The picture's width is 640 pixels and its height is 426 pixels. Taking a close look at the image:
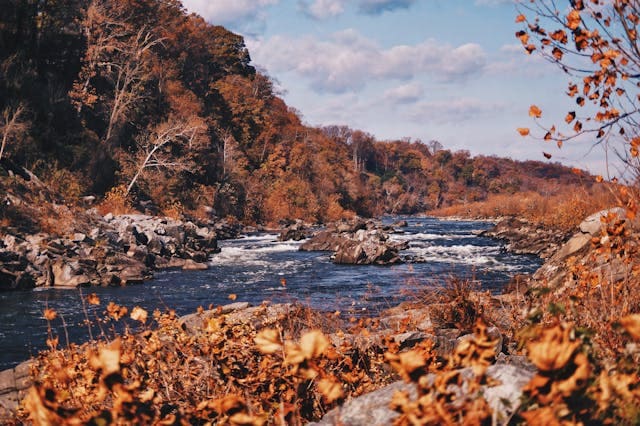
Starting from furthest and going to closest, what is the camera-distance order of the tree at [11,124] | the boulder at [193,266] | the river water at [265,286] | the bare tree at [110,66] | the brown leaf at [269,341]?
the bare tree at [110,66]
the tree at [11,124]
the boulder at [193,266]
the river water at [265,286]
the brown leaf at [269,341]

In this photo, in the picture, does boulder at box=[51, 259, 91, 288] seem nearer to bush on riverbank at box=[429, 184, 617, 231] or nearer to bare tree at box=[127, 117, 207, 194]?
bush on riverbank at box=[429, 184, 617, 231]

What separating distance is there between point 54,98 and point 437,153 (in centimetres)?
9473

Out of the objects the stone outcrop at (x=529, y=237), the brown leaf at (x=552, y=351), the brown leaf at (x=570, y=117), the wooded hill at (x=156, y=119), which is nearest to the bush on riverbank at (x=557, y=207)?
the stone outcrop at (x=529, y=237)

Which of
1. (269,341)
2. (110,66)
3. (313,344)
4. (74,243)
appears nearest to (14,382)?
(269,341)

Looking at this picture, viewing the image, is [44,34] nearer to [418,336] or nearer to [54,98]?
[54,98]

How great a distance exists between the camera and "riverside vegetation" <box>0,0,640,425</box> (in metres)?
1.83

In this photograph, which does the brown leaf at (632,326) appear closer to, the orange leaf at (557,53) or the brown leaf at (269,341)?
the brown leaf at (269,341)

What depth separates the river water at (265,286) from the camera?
10.2 meters

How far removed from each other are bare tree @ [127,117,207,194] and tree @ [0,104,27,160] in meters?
6.63

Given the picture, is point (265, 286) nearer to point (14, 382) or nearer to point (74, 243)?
point (74, 243)

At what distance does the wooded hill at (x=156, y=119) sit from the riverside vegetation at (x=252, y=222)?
153mm

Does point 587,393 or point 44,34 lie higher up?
point 44,34

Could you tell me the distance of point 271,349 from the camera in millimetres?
1927

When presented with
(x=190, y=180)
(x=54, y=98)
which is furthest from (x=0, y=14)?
(x=190, y=180)
